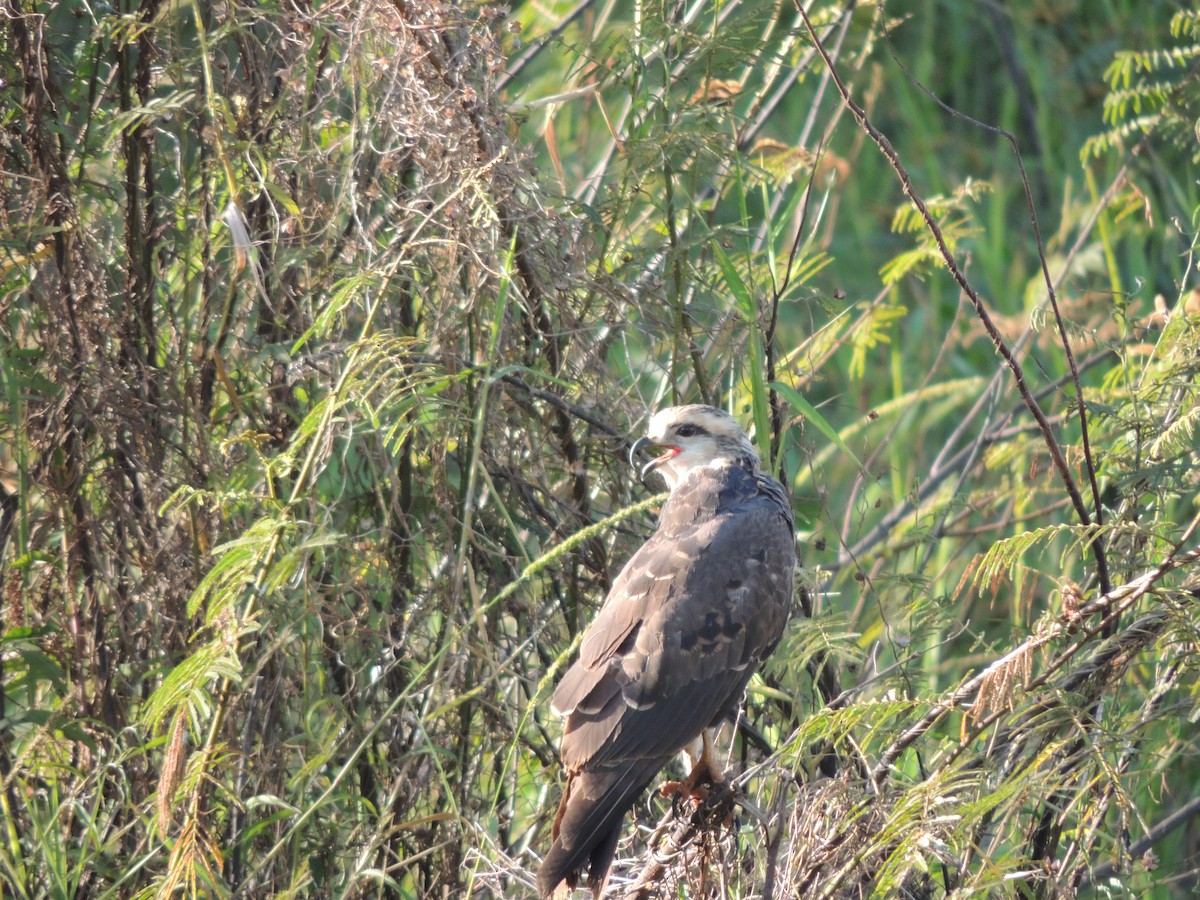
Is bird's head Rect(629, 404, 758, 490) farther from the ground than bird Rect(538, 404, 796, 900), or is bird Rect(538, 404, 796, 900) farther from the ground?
bird's head Rect(629, 404, 758, 490)

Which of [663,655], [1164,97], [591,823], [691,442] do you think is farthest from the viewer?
[1164,97]

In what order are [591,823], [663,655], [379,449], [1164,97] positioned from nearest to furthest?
1. [591,823]
2. [663,655]
3. [379,449]
4. [1164,97]

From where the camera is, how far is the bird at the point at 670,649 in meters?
3.01

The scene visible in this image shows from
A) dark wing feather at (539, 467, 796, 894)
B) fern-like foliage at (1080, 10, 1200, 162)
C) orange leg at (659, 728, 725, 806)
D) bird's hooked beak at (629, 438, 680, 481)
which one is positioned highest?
fern-like foliage at (1080, 10, 1200, 162)

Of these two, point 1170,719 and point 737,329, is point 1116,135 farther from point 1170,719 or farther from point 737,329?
point 1170,719

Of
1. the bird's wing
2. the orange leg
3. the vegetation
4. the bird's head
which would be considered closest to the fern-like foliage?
the vegetation

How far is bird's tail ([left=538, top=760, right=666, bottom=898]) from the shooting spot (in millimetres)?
2895

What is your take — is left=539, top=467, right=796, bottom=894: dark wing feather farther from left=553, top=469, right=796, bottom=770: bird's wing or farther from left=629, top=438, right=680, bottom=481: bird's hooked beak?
left=629, top=438, right=680, bottom=481: bird's hooked beak

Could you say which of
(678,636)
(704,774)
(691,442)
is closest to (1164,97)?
(691,442)

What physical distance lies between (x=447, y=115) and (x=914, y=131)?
4628mm

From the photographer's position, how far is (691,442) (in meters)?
3.53

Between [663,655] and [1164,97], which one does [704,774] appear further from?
[1164,97]

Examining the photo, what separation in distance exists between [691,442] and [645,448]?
122 mm

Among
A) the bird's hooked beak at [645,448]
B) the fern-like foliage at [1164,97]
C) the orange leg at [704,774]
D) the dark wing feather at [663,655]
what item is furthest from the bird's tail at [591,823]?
the fern-like foliage at [1164,97]
